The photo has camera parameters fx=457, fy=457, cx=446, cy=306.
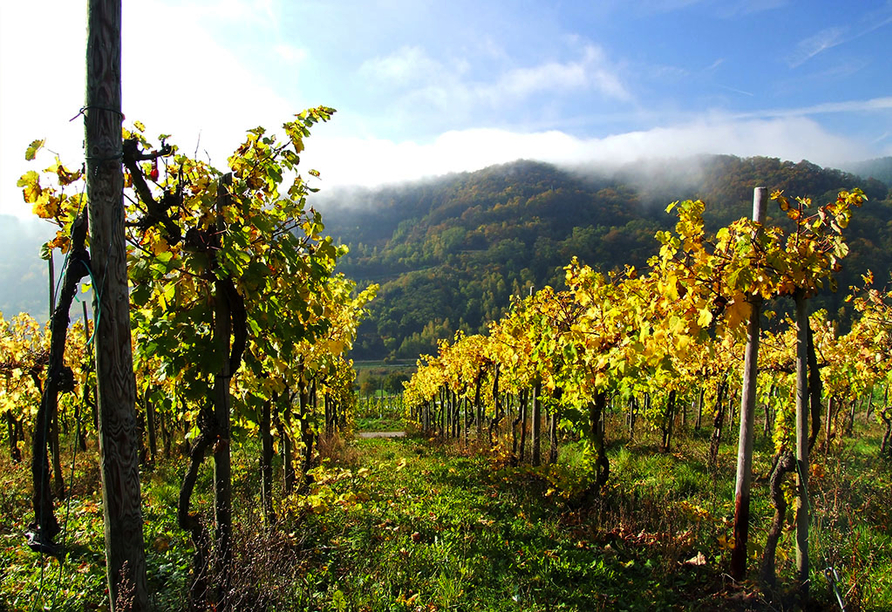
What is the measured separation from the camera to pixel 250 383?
3832 mm

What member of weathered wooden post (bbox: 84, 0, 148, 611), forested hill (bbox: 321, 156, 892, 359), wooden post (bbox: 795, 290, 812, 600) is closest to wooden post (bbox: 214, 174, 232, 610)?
weathered wooden post (bbox: 84, 0, 148, 611)

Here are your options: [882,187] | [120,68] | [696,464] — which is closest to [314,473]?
[120,68]

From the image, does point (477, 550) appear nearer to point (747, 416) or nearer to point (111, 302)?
point (747, 416)

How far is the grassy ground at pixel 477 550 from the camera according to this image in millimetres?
3611

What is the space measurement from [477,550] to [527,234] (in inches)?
5711

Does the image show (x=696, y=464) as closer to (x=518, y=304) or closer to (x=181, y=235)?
(x=518, y=304)

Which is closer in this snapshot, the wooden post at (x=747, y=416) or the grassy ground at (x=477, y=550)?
the wooden post at (x=747, y=416)

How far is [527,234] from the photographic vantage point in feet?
477

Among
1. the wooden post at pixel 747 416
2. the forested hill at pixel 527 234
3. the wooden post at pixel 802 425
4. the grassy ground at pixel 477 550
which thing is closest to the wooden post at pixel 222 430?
the grassy ground at pixel 477 550

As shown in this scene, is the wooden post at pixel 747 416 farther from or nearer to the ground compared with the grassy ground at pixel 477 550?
farther from the ground

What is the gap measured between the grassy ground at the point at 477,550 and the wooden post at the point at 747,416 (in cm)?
34

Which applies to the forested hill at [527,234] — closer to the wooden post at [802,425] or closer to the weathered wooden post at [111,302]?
the wooden post at [802,425]

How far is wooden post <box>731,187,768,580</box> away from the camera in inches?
126

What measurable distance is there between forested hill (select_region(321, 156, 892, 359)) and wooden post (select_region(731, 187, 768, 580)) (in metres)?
63.7
